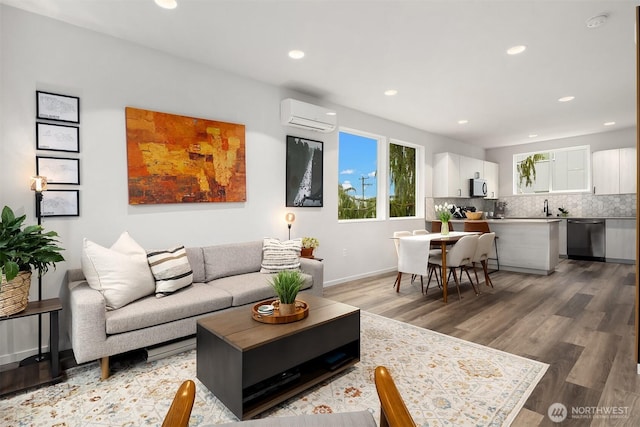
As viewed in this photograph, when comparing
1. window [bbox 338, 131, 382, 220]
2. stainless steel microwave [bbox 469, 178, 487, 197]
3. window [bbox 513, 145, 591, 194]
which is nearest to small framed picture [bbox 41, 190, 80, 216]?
window [bbox 338, 131, 382, 220]

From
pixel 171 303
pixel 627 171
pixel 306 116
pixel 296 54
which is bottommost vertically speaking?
pixel 171 303

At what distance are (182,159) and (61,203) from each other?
109 cm

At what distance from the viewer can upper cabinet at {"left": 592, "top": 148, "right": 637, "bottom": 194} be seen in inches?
257

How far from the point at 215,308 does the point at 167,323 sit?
0.39 m

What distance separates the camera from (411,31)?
2922 mm

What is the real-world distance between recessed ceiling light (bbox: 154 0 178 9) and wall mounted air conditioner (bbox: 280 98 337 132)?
1.78m

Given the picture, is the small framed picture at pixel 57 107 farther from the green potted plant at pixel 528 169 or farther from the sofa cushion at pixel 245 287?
the green potted plant at pixel 528 169

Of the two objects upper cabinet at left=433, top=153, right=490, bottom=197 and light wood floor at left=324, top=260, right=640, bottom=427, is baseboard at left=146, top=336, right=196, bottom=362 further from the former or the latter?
upper cabinet at left=433, top=153, right=490, bottom=197

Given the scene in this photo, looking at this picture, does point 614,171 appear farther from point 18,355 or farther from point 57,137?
point 18,355

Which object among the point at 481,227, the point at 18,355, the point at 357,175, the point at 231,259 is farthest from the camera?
the point at 481,227

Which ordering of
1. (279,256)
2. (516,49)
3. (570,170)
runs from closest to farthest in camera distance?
(516,49) → (279,256) → (570,170)

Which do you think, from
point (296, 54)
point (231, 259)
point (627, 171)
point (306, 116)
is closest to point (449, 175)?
point (627, 171)

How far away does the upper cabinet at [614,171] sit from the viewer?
6520 mm

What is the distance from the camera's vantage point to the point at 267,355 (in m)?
1.90
